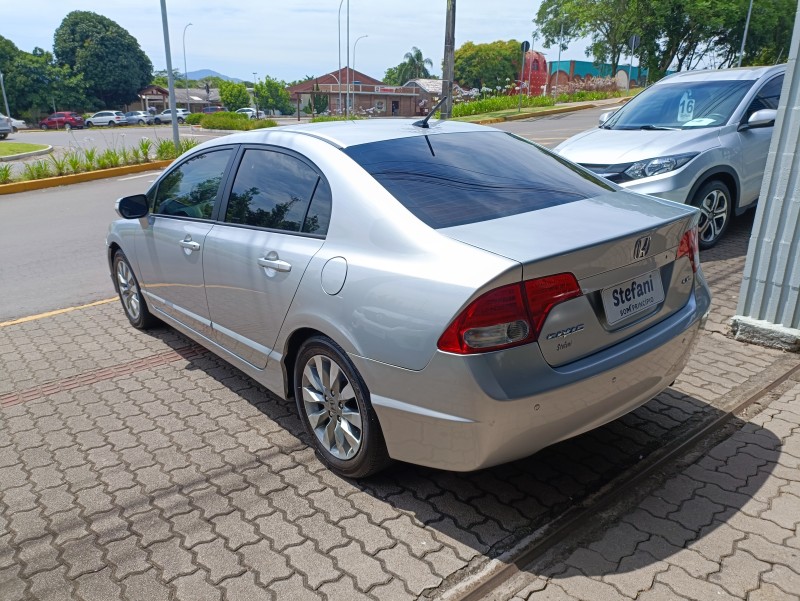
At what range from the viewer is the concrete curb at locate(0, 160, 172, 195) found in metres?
14.1

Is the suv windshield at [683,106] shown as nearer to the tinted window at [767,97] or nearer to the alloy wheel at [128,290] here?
the tinted window at [767,97]

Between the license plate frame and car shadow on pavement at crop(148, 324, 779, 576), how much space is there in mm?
865

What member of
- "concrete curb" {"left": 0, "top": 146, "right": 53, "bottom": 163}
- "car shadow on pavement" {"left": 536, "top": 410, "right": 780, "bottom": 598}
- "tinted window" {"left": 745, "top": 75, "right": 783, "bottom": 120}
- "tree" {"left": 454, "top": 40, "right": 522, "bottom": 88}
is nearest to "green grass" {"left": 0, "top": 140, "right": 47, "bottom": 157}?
"concrete curb" {"left": 0, "top": 146, "right": 53, "bottom": 163}

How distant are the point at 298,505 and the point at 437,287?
4.18ft

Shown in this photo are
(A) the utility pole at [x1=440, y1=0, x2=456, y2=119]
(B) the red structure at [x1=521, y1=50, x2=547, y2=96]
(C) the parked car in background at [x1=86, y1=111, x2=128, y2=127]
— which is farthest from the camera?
(B) the red structure at [x1=521, y1=50, x2=547, y2=96]

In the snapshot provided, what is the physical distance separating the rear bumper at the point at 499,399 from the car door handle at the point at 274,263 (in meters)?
0.68

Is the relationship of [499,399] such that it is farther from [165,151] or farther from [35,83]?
[35,83]

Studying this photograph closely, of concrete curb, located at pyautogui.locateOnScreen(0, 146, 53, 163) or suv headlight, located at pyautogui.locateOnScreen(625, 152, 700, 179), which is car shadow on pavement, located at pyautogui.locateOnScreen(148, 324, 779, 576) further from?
concrete curb, located at pyautogui.locateOnScreen(0, 146, 53, 163)

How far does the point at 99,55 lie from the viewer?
245ft

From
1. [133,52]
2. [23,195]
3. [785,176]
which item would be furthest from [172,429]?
[133,52]

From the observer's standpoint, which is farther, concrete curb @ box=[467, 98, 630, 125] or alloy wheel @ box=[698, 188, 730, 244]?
concrete curb @ box=[467, 98, 630, 125]

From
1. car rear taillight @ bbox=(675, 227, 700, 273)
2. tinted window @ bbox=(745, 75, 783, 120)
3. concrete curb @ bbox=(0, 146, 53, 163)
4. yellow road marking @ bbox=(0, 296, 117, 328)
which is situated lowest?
concrete curb @ bbox=(0, 146, 53, 163)

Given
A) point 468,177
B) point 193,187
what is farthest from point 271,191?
point 468,177

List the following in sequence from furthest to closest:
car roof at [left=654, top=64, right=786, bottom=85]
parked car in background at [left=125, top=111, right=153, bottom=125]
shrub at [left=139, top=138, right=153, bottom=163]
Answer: parked car in background at [left=125, top=111, right=153, bottom=125]
shrub at [left=139, top=138, right=153, bottom=163]
car roof at [left=654, top=64, right=786, bottom=85]
